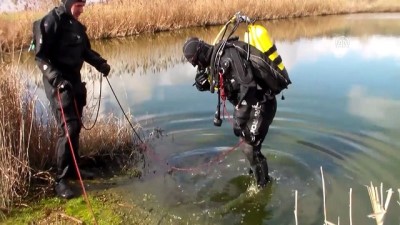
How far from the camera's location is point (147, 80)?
10680 millimetres

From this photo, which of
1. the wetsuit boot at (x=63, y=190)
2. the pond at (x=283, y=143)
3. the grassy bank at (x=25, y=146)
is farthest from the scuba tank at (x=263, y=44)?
the wetsuit boot at (x=63, y=190)

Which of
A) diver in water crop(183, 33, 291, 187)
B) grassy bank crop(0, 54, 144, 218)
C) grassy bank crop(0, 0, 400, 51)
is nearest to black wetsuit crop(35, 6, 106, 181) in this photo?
grassy bank crop(0, 54, 144, 218)

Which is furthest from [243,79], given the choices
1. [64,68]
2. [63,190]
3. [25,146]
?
[25,146]

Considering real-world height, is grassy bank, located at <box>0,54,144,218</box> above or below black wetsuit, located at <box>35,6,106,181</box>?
below

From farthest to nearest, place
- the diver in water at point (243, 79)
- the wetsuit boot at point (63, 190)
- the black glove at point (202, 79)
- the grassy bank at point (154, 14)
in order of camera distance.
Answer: the grassy bank at point (154, 14), the black glove at point (202, 79), the wetsuit boot at point (63, 190), the diver in water at point (243, 79)

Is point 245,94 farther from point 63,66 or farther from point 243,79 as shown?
point 63,66

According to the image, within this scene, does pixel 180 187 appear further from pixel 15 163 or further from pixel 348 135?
pixel 348 135

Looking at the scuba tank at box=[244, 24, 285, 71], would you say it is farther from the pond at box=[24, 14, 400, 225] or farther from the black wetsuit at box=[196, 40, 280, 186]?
the pond at box=[24, 14, 400, 225]

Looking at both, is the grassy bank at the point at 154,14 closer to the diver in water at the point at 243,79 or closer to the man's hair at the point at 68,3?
the man's hair at the point at 68,3

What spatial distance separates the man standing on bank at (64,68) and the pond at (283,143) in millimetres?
757

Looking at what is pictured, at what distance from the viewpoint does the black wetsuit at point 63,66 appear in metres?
4.37

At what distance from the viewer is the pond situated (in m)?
4.80

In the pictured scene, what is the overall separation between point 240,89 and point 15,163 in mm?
2475

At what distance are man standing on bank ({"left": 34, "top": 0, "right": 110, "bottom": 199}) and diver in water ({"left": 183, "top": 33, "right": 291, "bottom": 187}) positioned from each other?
1210 millimetres
